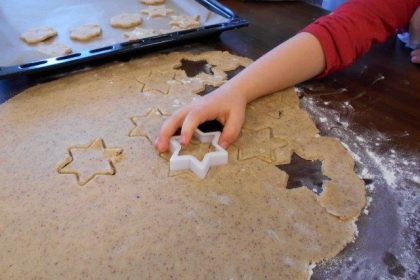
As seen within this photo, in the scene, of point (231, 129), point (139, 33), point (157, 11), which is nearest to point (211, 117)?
point (231, 129)

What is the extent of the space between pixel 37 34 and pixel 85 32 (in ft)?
0.42

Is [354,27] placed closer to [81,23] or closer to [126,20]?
[126,20]

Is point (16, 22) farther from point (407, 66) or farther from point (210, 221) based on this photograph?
point (407, 66)

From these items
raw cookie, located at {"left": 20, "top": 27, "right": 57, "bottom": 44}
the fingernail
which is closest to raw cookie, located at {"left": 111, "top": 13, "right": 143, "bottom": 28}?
raw cookie, located at {"left": 20, "top": 27, "right": 57, "bottom": 44}

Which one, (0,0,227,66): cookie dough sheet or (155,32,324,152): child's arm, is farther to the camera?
(0,0,227,66): cookie dough sheet

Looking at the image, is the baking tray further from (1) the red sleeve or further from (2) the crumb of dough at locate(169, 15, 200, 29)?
(1) the red sleeve

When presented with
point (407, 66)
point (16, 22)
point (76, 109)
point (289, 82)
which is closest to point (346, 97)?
point (289, 82)

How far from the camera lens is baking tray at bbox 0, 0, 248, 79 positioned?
90 cm

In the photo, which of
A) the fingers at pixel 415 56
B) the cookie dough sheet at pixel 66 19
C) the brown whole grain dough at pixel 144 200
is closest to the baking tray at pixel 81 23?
the cookie dough sheet at pixel 66 19

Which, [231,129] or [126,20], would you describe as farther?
[126,20]

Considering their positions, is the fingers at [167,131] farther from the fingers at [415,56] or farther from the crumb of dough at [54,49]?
the fingers at [415,56]

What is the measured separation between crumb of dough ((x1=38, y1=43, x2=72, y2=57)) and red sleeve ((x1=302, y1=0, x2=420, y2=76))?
24.2 inches

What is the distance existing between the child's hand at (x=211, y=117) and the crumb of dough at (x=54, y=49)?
41cm

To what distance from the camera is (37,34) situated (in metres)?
1.02
